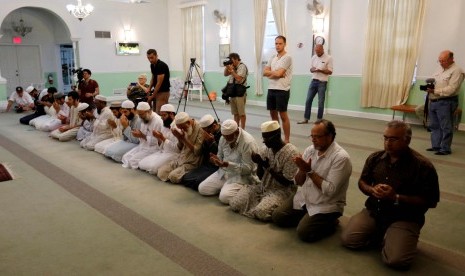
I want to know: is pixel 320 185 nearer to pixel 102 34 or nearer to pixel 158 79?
pixel 158 79

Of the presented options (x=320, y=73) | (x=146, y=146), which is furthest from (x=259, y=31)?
(x=146, y=146)

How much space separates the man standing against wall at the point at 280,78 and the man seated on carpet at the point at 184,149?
4.88 ft

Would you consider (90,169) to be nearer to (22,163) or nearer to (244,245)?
(22,163)

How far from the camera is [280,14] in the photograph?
8266mm

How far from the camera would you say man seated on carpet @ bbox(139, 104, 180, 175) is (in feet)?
13.0

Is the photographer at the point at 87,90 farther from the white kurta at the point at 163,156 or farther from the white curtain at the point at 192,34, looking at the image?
the white curtain at the point at 192,34

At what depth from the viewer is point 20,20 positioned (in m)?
10.8

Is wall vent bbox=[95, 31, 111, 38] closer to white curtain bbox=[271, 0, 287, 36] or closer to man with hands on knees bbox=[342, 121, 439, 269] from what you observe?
white curtain bbox=[271, 0, 287, 36]

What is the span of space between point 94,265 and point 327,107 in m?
6.56

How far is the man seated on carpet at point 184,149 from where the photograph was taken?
3627mm

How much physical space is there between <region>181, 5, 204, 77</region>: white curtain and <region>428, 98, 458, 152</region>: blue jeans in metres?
7.35

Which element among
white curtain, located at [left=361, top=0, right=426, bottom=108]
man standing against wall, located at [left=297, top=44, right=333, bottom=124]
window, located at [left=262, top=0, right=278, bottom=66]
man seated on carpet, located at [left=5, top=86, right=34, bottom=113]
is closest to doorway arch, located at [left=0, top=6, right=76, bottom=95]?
man seated on carpet, located at [left=5, top=86, right=34, bottom=113]

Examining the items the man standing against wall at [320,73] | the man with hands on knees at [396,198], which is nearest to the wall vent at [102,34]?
the man standing against wall at [320,73]

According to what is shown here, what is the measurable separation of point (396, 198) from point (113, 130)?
397 centimetres
